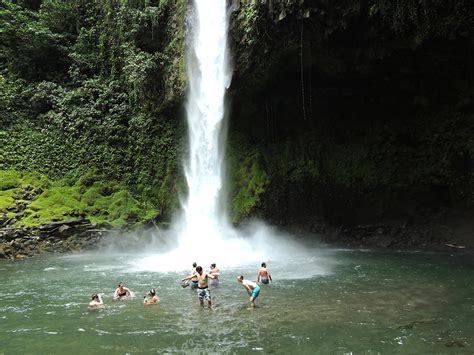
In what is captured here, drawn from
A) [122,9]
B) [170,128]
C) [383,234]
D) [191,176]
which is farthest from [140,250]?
[122,9]

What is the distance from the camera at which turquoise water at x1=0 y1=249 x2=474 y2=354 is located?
25.4 ft

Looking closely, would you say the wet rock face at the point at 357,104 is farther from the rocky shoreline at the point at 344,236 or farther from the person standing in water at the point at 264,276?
the person standing in water at the point at 264,276

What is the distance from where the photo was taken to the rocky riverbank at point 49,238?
1944 centimetres

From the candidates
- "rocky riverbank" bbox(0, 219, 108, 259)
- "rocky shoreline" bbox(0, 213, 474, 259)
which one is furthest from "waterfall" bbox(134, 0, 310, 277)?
"rocky riverbank" bbox(0, 219, 108, 259)

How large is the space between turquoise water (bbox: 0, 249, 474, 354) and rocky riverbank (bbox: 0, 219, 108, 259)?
4.22m

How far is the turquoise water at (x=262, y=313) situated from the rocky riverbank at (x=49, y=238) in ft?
13.9

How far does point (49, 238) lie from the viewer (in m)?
20.6

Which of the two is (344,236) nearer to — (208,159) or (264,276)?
(208,159)

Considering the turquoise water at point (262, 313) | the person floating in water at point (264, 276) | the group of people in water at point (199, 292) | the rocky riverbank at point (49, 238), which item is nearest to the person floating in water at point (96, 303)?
the group of people in water at point (199, 292)

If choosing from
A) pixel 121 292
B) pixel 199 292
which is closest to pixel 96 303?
pixel 121 292

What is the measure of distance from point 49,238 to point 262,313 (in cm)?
1441

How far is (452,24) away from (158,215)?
15826 millimetres

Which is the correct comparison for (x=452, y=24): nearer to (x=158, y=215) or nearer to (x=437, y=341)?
(x=437, y=341)

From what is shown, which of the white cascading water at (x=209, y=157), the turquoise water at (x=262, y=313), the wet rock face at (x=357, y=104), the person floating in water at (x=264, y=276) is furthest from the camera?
the white cascading water at (x=209, y=157)
